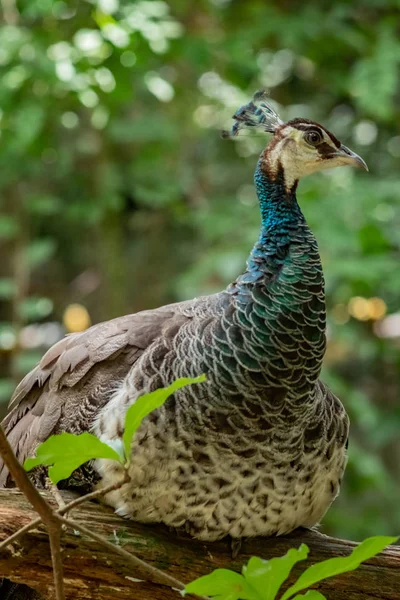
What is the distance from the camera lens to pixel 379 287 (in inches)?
123

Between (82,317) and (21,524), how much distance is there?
2550 mm

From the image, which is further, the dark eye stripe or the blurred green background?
the blurred green background

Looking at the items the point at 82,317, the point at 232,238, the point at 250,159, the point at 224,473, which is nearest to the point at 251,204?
the point at 232,238

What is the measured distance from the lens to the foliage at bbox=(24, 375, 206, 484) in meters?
0.88

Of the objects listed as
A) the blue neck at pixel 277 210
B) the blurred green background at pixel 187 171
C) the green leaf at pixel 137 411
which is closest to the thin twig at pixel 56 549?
the green leaf at pixel 137 411

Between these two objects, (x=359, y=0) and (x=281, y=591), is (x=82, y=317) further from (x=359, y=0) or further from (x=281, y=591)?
(x=281, y=591)

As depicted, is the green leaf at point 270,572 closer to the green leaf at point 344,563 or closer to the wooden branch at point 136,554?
the green leaf at point 344,563

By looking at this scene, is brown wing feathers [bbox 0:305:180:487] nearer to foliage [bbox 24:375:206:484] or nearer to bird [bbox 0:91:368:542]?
bird [bbox 0:91:368:542]

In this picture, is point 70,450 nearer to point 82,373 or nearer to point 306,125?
point 82,373

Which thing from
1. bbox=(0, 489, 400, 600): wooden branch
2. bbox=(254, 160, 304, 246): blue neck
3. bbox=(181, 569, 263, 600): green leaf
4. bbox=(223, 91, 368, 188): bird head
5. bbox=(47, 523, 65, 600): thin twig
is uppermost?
bbox=(223, 91, 368, 188): bird head

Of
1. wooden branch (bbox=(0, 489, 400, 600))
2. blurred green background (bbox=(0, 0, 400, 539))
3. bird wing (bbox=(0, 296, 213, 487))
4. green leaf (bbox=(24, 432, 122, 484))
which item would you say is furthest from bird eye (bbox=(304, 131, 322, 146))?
blurred green background (bbox=(0, 0, 400, 539))

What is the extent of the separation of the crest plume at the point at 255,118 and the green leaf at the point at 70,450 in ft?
3.43

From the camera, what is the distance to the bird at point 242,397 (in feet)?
5.12

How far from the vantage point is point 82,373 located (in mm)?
1745
